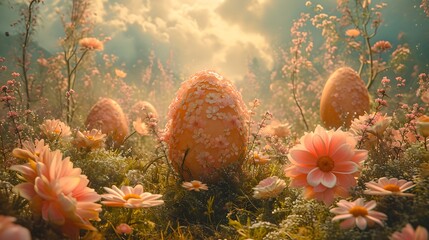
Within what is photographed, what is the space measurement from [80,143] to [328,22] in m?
4.99

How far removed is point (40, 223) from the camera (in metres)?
1.58

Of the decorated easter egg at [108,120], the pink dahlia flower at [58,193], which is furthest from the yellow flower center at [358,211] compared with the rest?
the decorated easter egg at [108,120]

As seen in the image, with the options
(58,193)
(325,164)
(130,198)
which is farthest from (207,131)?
(58,193)

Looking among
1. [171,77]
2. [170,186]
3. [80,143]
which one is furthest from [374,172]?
[171,77]

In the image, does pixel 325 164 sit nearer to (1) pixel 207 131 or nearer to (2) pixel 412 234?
(2) pixel 412 234

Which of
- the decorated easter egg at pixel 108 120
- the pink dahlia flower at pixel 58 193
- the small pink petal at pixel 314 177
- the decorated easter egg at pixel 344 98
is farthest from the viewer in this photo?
the decorated easter egg at pixel 108 120

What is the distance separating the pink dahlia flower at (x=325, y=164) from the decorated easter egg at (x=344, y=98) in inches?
111

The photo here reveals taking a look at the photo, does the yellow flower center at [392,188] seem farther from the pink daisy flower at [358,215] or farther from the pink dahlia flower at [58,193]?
the pink dahlia flower at [58,193]

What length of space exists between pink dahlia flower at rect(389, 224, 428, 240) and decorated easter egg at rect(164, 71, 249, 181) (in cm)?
186

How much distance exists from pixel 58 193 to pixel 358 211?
1.37 m

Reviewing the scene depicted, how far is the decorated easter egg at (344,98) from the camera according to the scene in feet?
15.6

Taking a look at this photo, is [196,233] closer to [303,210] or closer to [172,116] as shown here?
[303,210]

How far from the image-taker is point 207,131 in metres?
3.20

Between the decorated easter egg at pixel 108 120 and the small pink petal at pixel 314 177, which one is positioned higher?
the decorated easter egg at pixel 108 120
